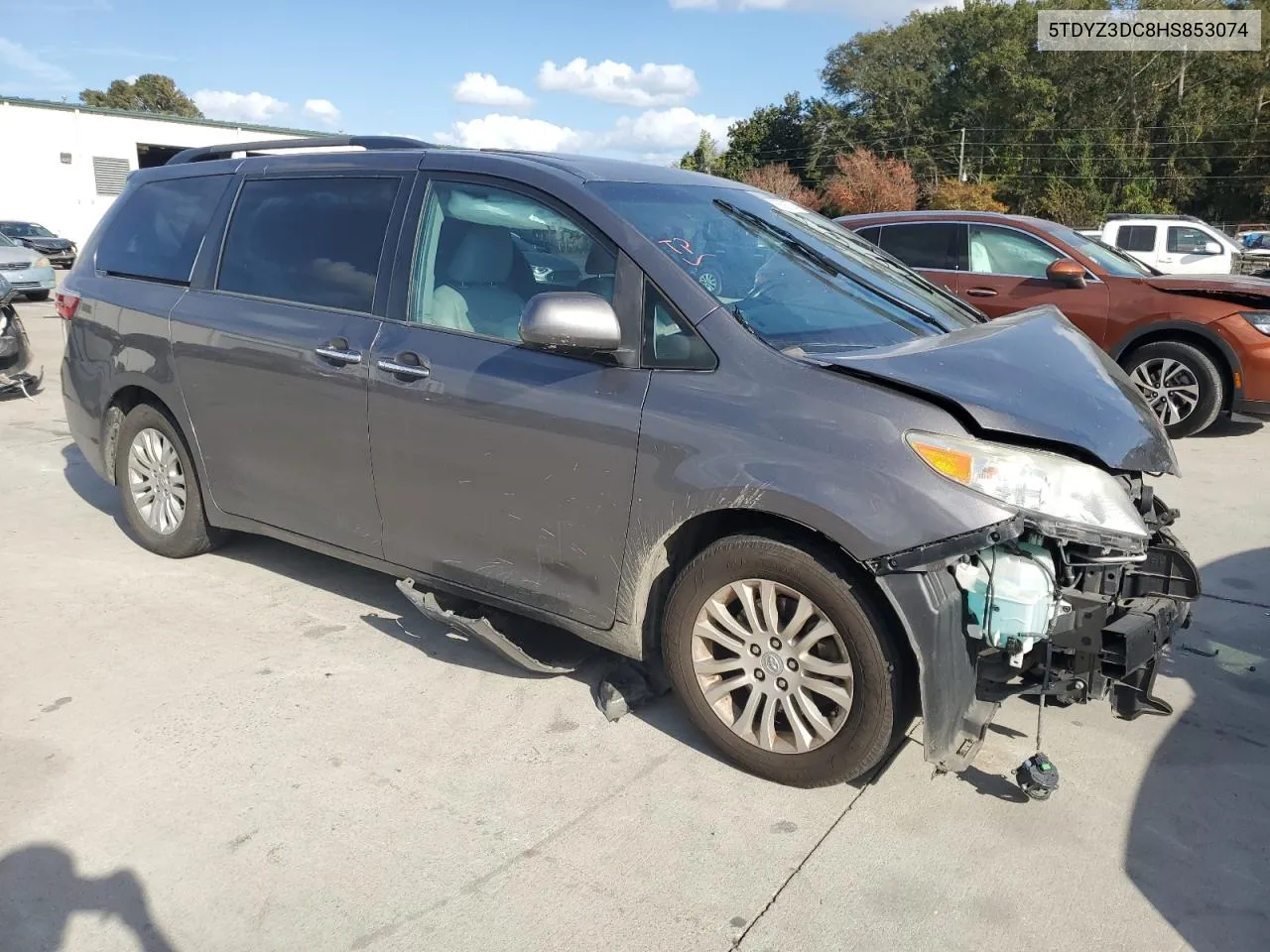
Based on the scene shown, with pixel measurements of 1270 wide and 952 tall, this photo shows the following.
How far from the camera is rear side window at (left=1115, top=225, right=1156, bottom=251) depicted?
15.9 m

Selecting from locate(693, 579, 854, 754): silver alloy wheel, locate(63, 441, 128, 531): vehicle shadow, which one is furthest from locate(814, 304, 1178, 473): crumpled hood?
locate(63, 441, 128, 531): vehicle shadow

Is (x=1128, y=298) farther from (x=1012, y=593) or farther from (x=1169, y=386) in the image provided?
(x=1012, y=593)

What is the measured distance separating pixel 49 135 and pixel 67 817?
42564 mm

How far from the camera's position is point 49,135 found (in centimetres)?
3766

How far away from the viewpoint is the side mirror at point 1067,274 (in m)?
8.26

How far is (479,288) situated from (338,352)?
0.63 metres

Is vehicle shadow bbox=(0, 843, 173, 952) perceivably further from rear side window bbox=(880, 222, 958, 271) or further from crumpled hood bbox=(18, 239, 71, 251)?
crumpled hood bbox=(18, 239, 71, 251)

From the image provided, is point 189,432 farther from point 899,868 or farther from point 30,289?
point 30,289

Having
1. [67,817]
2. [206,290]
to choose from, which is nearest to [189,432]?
[206,290]

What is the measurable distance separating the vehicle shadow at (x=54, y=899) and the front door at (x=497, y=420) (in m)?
1.45

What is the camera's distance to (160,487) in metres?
4.96

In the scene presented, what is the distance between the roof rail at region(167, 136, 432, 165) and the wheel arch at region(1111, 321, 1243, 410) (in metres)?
6.42

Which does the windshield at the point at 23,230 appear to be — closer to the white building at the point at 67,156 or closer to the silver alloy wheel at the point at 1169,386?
the white building at the point at 67,156

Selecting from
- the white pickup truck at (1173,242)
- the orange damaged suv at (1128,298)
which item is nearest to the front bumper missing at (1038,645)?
the orange damaged suv at (1128,298)
